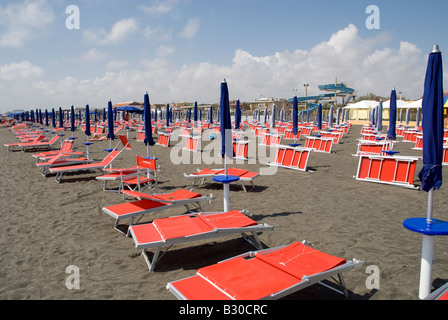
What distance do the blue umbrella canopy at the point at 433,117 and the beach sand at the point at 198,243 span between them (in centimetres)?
127

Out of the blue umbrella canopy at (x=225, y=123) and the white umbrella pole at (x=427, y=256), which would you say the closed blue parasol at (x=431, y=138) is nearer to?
the white umbrella pole at (x=427, y=256)

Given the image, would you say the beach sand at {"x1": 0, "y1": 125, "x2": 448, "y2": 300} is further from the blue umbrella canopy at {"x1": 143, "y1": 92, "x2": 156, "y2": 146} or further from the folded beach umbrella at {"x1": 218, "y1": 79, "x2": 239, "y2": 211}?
the blue umbrella canopy at {"x1": 143, "y1": 92, "x2": 156, "y2": 146}

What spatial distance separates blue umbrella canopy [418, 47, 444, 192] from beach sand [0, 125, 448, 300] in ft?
4.16

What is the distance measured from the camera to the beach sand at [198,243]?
3.15 metres

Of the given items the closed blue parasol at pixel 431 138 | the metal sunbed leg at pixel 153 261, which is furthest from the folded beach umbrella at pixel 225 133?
the closed blue parasol at pixel 431 138

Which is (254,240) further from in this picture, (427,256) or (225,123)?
(427,256)

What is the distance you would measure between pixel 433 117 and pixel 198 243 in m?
3.19

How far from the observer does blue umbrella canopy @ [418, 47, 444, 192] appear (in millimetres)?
2541

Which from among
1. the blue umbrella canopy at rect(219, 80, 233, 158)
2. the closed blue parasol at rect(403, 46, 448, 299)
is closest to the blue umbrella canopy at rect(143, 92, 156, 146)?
the blue umbrella canopy at rect(219, 80, 233, 158)

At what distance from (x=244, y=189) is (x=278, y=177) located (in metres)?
1.82

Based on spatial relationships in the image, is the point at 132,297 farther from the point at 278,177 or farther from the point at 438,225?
the point at 278,177

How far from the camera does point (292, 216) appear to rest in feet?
16.9

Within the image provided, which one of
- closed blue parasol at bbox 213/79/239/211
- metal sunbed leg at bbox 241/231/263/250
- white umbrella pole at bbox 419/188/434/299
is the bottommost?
metal sunbed leg at bbox 241/231/263/250

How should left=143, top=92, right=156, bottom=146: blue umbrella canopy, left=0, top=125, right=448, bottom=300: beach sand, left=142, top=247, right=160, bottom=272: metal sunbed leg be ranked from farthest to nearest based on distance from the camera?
left=143, top=92, right=156, bottom=146: blue umbrella canopy < left=142, top=247, right=160, bottom=272: metal sunbed leg < left=0, top=125, right=448, bottom=300: beach sand
